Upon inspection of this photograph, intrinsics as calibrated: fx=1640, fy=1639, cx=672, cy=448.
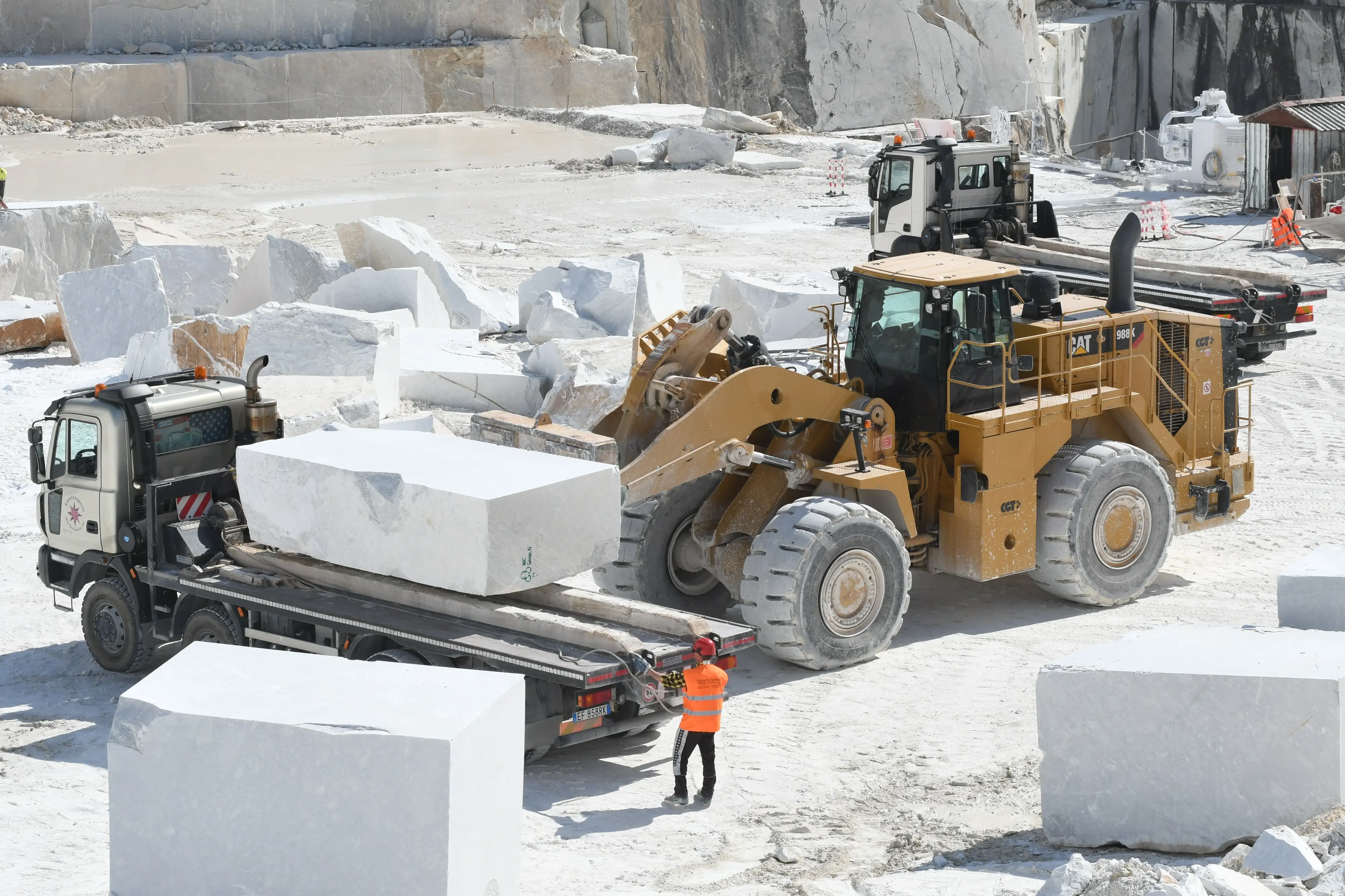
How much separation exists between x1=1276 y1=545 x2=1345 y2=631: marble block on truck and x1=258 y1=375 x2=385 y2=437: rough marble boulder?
740 cm

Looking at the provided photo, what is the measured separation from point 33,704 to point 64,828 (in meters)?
2.32

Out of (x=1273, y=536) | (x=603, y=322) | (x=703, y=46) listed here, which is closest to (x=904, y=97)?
(x=703, y=46)

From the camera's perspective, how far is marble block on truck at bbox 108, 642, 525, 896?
5.88 m

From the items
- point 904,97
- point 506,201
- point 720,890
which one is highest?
point 904,97

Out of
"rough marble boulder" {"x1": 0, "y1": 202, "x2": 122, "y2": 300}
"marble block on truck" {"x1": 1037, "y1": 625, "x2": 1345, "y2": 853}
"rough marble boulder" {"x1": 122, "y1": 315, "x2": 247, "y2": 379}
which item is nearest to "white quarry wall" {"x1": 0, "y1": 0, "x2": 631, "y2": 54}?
"rough marble boulder" {"x1": 0, "y1": 202, "x2": 122, "y2": 300}

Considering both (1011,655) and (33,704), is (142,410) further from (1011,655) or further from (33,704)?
(1011,655)

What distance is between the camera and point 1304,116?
93.7ft

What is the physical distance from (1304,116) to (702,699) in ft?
79.1

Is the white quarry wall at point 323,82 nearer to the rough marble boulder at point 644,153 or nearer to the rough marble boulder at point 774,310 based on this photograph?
the rough marble boulder at point 644,153

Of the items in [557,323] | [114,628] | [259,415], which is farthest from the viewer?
[557,323]

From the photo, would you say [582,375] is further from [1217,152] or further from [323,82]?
[323,82]

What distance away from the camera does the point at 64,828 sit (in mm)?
7762

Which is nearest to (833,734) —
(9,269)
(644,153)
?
(9,269)

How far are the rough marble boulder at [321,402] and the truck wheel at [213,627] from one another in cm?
326
